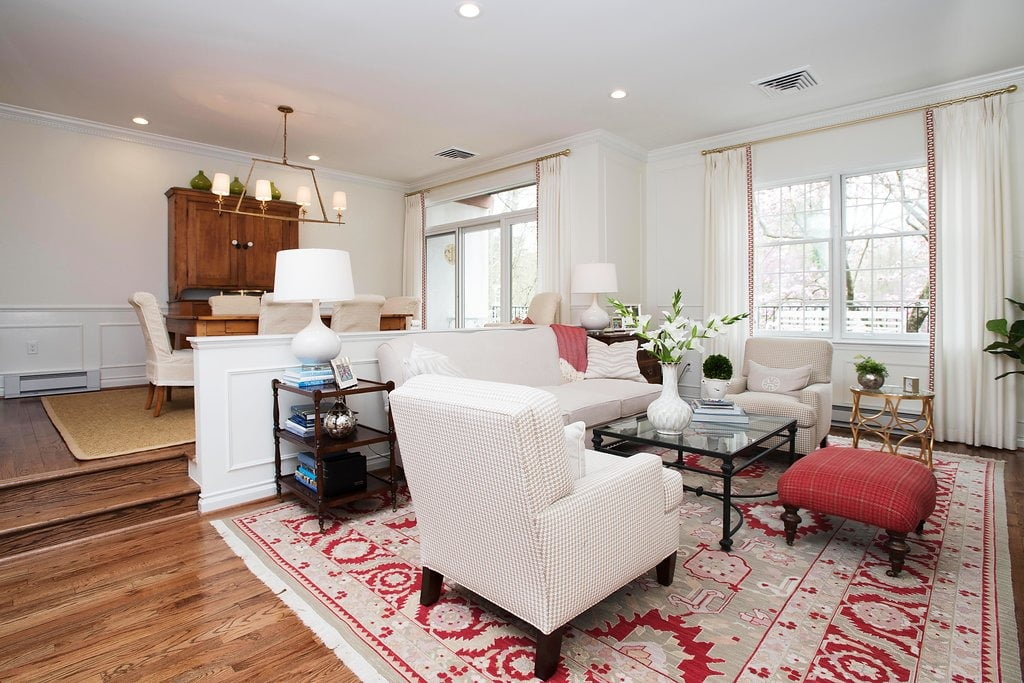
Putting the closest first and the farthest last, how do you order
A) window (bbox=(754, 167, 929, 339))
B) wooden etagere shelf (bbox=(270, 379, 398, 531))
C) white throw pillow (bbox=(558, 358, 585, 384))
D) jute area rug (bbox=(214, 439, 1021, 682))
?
jute area rug (bbox=(214, 439, 1021, 682)) → wooden etagere shelf (bbox=(270, 379, 398, 531)) → white throw pillow (bbox=(558, 358, 585, 384)) → window (bbox=(754, 167, 929, 339))

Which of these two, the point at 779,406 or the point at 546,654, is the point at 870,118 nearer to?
the point at 779,406

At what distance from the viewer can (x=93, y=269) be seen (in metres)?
5.43

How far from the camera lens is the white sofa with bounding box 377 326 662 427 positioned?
338 centimetres

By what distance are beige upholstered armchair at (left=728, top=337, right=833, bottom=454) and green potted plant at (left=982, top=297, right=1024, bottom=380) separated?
1184mm

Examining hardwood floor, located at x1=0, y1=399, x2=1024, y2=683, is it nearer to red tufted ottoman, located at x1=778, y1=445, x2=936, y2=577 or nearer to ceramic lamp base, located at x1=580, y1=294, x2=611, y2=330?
red tufted ottoman, located at x1=778, y1=445, x2=936, y2=577

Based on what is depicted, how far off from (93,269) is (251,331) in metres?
2.79

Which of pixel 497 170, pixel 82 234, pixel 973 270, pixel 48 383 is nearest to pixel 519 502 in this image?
pixel 973 270

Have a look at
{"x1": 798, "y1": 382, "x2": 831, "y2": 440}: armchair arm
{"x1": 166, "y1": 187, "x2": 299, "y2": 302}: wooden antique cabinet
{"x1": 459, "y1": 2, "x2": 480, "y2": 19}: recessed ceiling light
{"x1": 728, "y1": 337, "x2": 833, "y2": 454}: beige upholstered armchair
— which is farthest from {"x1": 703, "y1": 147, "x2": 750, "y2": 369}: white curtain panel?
{"x1": 166, "y1": 187, "x2": 299, "y2": 302}: wooden antique cabinet

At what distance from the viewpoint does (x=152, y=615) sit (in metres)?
1.96

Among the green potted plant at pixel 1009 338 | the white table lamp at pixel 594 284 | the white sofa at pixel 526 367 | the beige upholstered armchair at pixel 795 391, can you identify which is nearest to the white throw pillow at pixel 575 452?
the white sofa at pixel 526 367

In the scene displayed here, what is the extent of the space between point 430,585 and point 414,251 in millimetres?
6295

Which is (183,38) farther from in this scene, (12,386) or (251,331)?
(12,386)

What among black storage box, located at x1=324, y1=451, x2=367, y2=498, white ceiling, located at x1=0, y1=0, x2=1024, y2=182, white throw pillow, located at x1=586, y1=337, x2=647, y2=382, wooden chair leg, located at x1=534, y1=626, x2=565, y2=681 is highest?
white ceiling, located at x1=0, y1=0, x2=1024, y2=182

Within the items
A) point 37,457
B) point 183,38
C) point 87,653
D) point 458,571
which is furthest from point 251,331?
point 458,571
